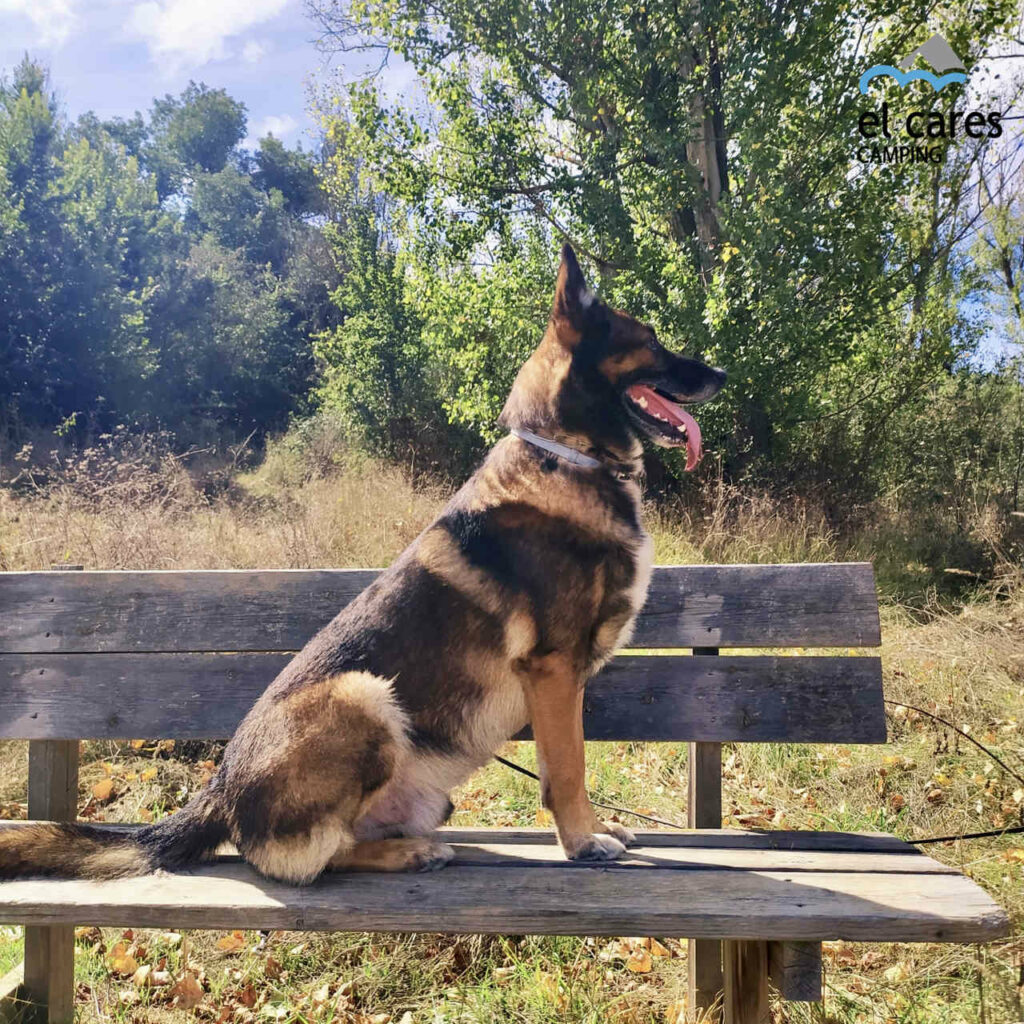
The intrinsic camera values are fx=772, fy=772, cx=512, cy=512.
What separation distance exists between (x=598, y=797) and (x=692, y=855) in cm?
151

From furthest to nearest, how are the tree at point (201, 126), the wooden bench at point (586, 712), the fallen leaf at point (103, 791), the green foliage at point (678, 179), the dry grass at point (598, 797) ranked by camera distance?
the tree at point (201, 126) < the green foliage at point (678, 179) < the fallen leaf at point (103, 791) < the dry grass at point (598, 797) < the wooden bench at point (586, 712)

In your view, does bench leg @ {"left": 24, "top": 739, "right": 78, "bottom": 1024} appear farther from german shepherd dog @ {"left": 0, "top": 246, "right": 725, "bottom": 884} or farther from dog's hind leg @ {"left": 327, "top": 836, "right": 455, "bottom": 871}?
dog's hind leg @ {"left": 327, "top": 836, "right": 455, "bottom": 871}

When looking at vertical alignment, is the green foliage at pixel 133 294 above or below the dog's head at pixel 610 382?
above

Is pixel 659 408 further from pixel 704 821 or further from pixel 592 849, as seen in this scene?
pixel 704 821

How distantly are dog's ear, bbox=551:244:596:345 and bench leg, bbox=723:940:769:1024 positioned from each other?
158 centimetres

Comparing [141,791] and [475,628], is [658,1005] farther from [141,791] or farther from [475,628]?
[141,791]

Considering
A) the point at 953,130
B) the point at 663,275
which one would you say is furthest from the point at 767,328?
the point at 953,130

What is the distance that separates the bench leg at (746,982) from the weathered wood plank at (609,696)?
0.63 meters

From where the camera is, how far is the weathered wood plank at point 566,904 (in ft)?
5.26

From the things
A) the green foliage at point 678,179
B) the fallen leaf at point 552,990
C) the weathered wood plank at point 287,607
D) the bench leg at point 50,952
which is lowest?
the fallen leaf at point 552,990

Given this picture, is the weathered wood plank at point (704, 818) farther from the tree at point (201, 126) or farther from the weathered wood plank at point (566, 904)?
the tree at point (201, 126)

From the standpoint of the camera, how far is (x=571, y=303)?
2.00 metres

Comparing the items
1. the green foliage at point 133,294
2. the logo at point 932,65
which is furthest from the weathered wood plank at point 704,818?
the green foliage at point 133,294

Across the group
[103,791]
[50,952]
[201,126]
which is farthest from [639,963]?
[201,126]
